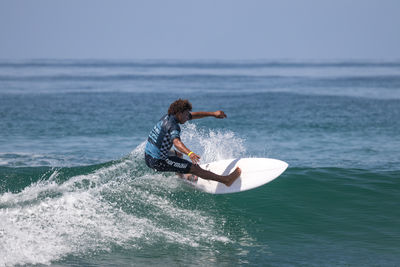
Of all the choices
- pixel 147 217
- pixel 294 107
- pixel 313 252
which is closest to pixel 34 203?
pixel 147 217

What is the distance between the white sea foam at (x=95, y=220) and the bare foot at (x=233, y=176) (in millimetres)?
768

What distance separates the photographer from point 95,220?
8.35 meters

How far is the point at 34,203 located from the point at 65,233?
1.28m

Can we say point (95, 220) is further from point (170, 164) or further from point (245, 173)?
point (245, 173)

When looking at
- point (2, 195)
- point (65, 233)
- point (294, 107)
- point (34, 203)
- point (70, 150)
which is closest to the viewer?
→ point (65, 233)

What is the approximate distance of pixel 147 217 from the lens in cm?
884

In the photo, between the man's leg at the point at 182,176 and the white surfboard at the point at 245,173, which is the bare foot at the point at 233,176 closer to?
the white surfboard at the point at 245,173

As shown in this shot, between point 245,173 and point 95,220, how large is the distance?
3.14 m

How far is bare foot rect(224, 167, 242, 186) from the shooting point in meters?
9.50

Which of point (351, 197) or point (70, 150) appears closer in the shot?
point (351, 197)

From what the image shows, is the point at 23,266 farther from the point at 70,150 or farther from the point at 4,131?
the point at 4,131

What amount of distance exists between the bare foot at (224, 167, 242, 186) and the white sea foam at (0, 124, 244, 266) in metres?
0.77

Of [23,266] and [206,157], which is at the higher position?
[206,157]

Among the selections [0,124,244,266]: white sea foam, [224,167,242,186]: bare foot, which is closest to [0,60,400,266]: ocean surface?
[0,124,244,266]: white sea foam
